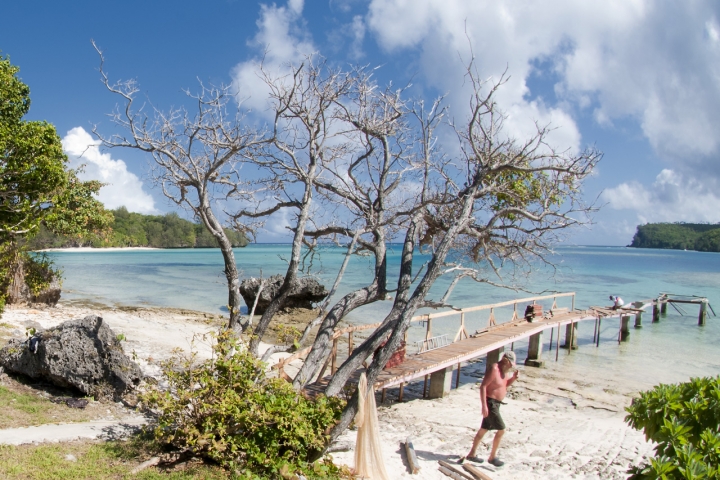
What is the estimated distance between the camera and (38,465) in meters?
5.55

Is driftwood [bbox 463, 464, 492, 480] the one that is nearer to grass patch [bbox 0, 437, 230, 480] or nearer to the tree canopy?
grass patch [bbox 0, 437, 230, 480]

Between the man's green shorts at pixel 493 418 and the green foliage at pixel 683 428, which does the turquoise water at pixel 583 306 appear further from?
the green foliage at pixel 683 428

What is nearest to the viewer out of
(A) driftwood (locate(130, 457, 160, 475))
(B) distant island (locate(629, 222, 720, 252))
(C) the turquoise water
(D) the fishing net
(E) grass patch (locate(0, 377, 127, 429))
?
(A) driftwood (locate(130, 457, 160, 475))

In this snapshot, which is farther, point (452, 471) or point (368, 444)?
point (452, 471)

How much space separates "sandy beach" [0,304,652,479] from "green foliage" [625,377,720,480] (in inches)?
148

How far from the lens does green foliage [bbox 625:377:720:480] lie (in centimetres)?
373

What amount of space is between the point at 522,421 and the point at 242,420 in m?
7.12

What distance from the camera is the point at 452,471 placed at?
7570 mm

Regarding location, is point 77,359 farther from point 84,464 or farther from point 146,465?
point 146,465

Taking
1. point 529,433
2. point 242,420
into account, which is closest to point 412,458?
point 242,420

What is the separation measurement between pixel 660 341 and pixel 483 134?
2241cm

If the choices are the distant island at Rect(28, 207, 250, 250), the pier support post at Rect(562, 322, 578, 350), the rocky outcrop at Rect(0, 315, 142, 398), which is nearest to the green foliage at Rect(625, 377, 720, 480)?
the rocky outcrop at Rect(0, 315, 142, 398)

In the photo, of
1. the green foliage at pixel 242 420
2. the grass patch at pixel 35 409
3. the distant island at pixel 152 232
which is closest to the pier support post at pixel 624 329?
the green foliage at pixel 242 420

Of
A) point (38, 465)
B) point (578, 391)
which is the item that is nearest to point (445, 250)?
point (38, 465)
